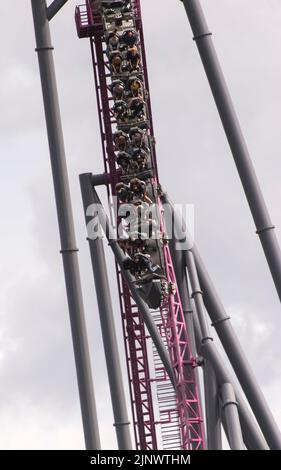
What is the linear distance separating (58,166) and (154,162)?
1.90 meters

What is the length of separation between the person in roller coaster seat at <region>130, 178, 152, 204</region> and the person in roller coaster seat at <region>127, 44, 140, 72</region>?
1.39m

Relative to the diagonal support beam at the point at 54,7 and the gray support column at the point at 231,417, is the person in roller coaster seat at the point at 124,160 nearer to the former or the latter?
the diagonal support beam at the point at 54,7

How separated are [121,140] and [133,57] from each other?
1033 millimetres

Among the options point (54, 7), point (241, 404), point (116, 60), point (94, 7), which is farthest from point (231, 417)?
point (94, 7)

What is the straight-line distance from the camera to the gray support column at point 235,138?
16781mm

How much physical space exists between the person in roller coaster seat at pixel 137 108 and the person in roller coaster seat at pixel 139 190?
31.0 inches

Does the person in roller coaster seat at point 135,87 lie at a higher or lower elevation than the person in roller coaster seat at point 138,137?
higher

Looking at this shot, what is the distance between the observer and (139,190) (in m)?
18.6

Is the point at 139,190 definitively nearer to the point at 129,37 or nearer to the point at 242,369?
the point at 129,37

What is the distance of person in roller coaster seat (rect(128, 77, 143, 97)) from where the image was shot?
739 inches

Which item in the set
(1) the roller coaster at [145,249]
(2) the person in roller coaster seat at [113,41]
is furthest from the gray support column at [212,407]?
(2) the person in roller coaster seat at [113,41]
